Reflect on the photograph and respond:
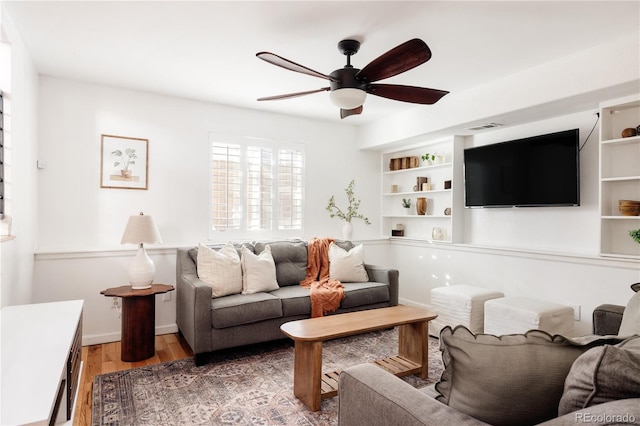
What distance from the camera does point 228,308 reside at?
3.20m

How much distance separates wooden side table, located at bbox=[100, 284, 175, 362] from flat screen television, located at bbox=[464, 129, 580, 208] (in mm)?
3593

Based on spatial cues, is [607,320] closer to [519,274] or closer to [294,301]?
[519,274]

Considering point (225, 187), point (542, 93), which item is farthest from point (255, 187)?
point (542, 93)

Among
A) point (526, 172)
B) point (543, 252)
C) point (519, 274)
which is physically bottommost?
A: point (519, 274)

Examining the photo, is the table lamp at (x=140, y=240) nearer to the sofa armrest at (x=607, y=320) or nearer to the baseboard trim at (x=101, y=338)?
the baseboard trim at (x=101, y=338)

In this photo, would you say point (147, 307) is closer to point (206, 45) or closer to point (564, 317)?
point (206, 45)

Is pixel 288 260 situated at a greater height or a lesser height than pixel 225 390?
greater

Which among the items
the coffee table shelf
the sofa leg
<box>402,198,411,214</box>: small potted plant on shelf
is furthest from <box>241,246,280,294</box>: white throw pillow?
<box>402,198,411,214</box>: small potted plant on shelf

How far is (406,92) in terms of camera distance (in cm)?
280

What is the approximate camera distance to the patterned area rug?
234 cm

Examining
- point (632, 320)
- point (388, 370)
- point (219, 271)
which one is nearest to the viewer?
point (632, 320)

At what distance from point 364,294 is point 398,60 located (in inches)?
97.5

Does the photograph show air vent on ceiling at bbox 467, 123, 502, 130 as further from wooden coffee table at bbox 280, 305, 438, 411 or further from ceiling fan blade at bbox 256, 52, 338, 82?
ceiling fan blade at bbox 256, 52, 338, 82

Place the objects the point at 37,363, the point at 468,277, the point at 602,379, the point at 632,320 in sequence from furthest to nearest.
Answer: the point at 468,277
the point at 632,320
the point at 37,363
the point at 602,379
